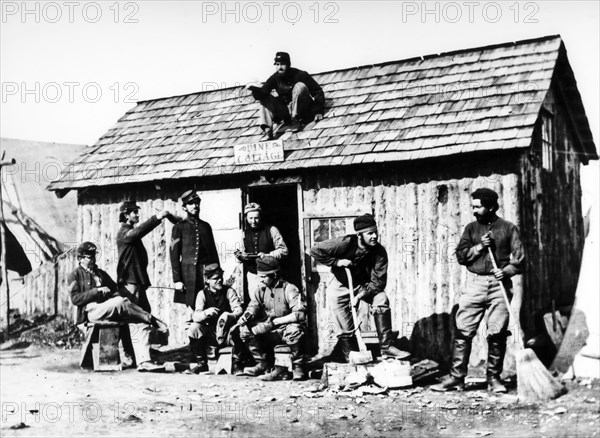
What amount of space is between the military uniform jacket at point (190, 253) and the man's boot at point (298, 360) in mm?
2010

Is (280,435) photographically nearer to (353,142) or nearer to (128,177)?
(353,142)

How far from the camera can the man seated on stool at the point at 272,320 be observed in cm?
917

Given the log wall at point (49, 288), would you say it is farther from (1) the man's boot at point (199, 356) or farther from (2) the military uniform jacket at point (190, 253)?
(1) the man's boot at point (199, 356)

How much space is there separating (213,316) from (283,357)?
1206 mm

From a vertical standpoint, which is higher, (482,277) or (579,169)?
(579,169)

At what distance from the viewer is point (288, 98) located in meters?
11.3

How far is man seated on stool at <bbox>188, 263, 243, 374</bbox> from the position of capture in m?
9.60

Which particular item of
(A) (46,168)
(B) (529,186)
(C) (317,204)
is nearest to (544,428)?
(B) (529,186)

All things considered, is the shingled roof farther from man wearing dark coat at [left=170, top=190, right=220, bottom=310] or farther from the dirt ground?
the dirt ground

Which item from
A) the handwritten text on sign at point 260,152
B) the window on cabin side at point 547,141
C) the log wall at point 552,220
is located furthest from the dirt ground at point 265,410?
the window on cabin side at point 547,141

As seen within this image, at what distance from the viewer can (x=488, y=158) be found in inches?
360

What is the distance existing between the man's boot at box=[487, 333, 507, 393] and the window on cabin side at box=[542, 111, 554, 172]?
3.49 metres

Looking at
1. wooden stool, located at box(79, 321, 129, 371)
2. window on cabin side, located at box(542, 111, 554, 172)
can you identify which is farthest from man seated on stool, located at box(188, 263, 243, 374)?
window on cabin side, located at box(542, 111, 554, 172)

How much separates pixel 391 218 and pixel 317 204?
1246mm
